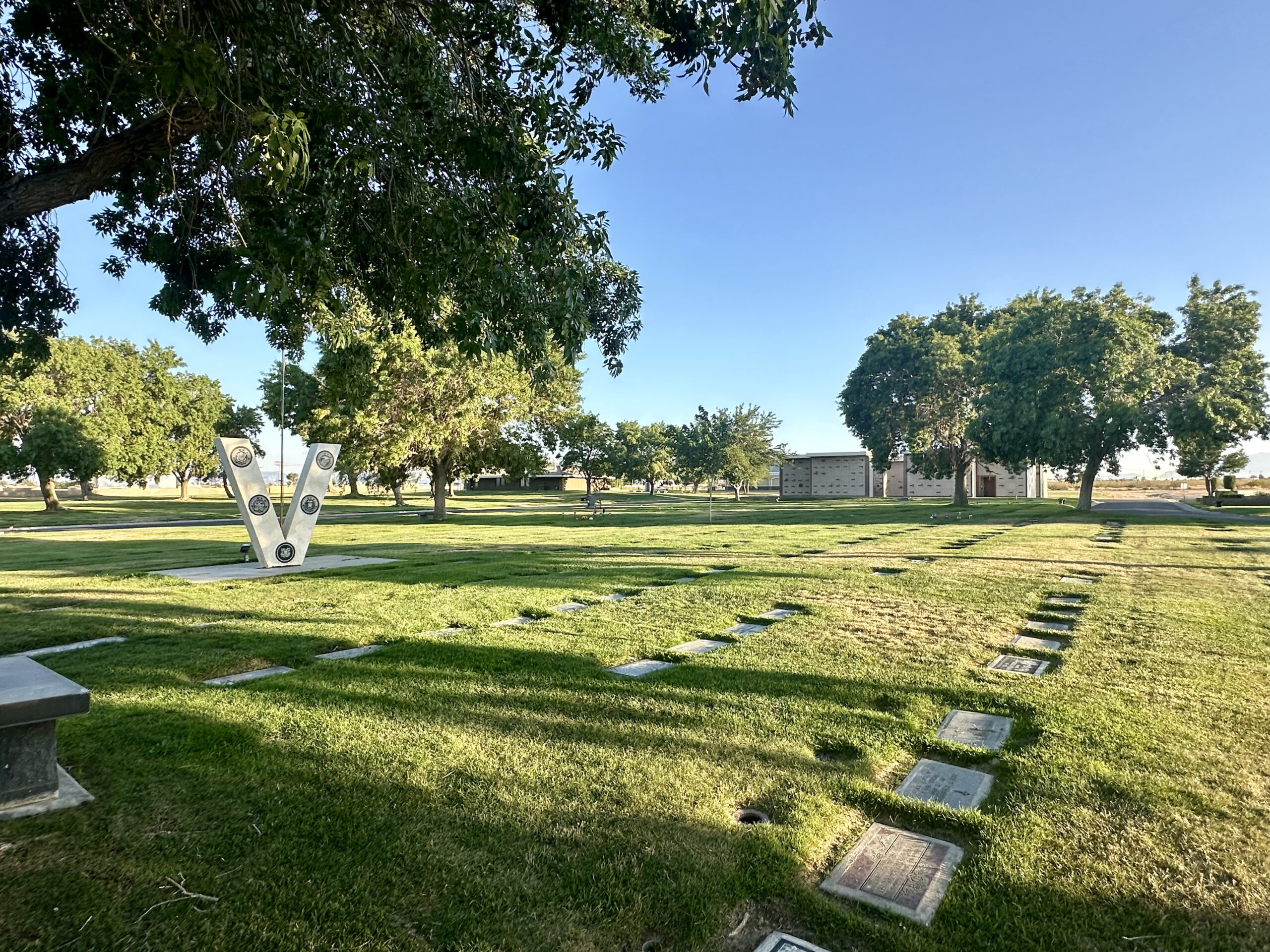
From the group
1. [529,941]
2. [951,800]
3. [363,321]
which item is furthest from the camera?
[363,321]

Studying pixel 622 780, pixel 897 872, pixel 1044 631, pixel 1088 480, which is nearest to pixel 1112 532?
pixel 1088 480

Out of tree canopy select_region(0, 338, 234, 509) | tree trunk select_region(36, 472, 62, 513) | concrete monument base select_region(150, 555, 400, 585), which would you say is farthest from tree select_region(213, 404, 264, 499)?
concrete monument base select_region(150, 555, 400, 585)

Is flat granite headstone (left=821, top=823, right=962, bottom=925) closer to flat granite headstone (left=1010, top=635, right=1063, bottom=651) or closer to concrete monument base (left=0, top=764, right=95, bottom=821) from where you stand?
concrete monument base (left=0, top=764, right=95, bottom=821)

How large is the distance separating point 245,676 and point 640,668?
2618 mm

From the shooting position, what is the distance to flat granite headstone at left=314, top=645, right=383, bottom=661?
4.65 metres

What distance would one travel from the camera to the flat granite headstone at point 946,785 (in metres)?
2.63

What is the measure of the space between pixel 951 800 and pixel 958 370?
104ft

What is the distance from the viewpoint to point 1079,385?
22375mm

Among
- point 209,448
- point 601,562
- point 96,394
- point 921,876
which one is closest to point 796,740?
point 921,876

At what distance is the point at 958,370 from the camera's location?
30266 mm

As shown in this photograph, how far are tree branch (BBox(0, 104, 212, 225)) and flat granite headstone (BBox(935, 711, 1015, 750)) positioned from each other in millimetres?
5265

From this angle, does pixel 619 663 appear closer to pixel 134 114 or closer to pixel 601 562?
pixel 134 114

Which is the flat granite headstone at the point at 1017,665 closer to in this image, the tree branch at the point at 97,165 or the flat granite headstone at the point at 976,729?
the flat granite headstone at the point at 976,729

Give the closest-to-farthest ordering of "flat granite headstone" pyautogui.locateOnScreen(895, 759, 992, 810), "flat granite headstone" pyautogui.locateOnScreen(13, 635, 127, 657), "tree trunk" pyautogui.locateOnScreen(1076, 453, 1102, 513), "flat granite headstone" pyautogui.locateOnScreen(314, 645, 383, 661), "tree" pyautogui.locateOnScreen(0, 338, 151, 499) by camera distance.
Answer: "flat granite headstone" pyautogui.locateOnScreen(895, 759, 992, 810)
"flat granite headstone" pyautogui.locateOnScreen(314, 645, 383, 661)
"flat granite headstone" pyautogui.locateOnScreen(13, 635, 127, 657)
"tree trunk" pyautogui.locateOnScreen(1076, 453, 1102, 513)
"tree" pyautogui.locateOnScreen(0, 338, 151, 499)
